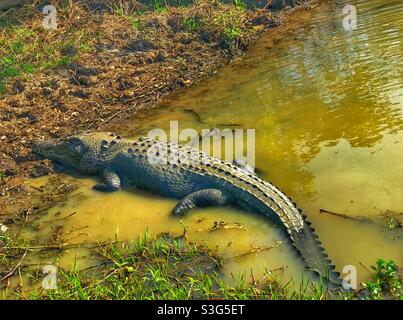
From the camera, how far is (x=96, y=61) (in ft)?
29.9

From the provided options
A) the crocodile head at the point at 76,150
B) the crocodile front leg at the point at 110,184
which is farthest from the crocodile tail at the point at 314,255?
the crocodile head at the point at 76,150

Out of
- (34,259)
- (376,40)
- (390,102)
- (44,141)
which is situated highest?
(376,40)

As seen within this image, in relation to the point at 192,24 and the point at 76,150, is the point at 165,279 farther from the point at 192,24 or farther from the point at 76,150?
the point at 192,24

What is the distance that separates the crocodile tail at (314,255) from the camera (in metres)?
4.06

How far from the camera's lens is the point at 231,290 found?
4.11 m

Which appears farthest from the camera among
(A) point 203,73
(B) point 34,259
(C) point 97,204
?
(A) point 203,73

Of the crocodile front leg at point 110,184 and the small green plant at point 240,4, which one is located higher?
the small green plant at point 240,4

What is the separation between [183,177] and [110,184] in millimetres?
997

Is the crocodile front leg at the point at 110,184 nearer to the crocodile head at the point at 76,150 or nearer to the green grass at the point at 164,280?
the crocodile head at the point at 76,150

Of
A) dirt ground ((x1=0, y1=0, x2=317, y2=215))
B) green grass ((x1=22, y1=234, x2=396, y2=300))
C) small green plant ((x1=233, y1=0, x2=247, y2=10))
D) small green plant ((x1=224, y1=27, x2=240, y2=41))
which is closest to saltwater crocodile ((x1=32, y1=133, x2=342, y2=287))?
green grass ((x1=22, y1=234, x2=396, y2=300))

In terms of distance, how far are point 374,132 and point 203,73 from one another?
368 cm

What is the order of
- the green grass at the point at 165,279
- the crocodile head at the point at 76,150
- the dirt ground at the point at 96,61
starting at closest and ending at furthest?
the green grass at the point at 165,279 → the crocodile head at the point at 76,150 → the dirt ground at the point at 96,61
